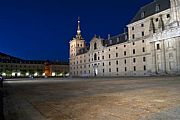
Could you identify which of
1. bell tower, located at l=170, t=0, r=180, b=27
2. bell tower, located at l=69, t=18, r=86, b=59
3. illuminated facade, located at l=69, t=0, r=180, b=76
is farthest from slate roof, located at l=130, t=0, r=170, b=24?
bell tower, located at l=69, t=18, r=86, b=59

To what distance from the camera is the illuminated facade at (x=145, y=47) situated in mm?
50875

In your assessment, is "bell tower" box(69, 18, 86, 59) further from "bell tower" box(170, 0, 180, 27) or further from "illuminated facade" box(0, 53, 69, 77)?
"bell tower" box(170, 0, 180, 27)

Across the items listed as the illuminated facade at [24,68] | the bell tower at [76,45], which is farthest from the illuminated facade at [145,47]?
the illuminated facade at [24,68]

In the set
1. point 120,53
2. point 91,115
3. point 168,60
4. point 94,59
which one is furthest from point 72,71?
point 91,115

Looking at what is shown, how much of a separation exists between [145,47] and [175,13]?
14.6m

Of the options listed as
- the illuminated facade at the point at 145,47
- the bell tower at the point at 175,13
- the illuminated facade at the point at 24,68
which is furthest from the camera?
the illuminated facade at the point at 24,68

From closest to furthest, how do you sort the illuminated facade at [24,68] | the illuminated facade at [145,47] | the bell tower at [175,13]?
the bell tower at [175,13] → the illuminated facade at [145,47] → the illuminated facade at [24,68]

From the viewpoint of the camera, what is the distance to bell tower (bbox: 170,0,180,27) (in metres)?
49.4

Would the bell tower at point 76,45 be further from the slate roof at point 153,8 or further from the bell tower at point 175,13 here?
the bell tower at point 175,13

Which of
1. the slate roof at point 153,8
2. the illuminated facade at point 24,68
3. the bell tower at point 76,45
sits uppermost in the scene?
the slate roof at point 153,8

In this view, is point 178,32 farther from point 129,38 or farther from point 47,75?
point 47,75

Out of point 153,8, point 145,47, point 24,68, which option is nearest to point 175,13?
point 153,8

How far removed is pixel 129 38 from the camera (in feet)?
225

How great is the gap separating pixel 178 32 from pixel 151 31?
34.9ft
